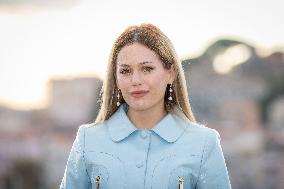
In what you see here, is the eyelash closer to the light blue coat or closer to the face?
the face

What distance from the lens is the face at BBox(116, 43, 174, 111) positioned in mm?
2410

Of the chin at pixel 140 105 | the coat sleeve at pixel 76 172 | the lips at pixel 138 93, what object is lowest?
the coat sleeve at pixel 76 172

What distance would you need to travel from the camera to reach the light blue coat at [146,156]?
2402mm

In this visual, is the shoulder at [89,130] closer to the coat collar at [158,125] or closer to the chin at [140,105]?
the coat collar at [158,125]

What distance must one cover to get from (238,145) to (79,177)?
44.1 meters

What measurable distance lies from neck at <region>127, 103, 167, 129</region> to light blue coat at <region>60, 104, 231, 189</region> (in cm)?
2

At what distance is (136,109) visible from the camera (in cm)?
246

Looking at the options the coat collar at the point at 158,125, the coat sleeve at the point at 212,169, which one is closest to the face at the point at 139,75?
the coat collar at the point at 158,125

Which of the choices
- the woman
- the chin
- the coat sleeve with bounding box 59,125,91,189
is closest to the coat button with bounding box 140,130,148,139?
the woman

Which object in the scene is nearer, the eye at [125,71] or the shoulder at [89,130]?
the eye at [125,71]

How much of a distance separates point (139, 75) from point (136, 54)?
3.1 inches

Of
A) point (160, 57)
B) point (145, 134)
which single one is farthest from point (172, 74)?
point (145, 134)

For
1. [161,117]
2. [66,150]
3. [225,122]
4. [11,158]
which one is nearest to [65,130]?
[66,150]

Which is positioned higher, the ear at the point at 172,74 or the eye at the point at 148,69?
the eye at the point at 148,69
